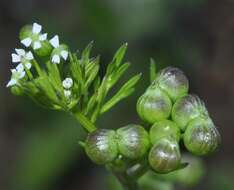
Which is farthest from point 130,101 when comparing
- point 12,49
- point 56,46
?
point 56,46

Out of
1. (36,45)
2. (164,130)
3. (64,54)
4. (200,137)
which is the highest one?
(36,45)

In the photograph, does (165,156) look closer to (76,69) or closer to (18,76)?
(76,69)

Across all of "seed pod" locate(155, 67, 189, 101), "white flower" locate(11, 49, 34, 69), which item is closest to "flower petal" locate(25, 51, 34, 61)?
"white flower" locate(11, 49, 34, 69)

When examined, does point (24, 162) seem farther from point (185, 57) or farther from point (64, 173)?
point (185, 57)

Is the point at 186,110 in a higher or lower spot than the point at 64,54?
lower

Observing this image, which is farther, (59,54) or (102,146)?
(59,54)

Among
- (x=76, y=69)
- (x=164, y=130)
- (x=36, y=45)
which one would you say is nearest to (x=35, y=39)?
(x=36, y=45)
